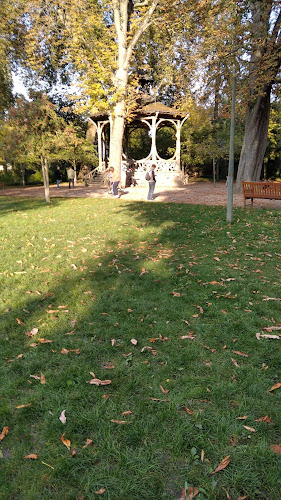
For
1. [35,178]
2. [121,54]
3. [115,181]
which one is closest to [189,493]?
[115,181]

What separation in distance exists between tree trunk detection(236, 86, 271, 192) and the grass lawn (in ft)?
34.0

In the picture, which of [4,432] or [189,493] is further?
[4,432]

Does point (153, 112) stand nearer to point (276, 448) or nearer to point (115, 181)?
point (115, 181)

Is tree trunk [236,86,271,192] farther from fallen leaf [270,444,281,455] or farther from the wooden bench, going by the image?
fallen leaf [270,444,281,455]

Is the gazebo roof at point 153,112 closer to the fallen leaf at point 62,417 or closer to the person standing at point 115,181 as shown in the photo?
the person standing at point 115,181

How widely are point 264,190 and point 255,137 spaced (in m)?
5.45

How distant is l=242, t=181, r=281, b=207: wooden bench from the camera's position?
33.8 feet

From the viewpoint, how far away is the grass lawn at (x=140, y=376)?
1.90m

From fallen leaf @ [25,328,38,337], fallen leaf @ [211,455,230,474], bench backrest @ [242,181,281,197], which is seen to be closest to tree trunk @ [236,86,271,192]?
bench backrest @ [242,181,281,197]

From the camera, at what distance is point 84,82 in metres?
17.1

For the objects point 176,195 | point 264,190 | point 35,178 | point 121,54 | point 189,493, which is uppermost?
point 121,54

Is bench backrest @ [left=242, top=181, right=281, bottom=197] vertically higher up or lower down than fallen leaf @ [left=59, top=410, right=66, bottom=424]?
higher up

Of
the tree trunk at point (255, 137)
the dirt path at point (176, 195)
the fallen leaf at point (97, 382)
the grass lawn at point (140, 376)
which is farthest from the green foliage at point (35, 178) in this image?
the fallen leaf at point (97, 382)

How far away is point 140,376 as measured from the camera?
2803mm
